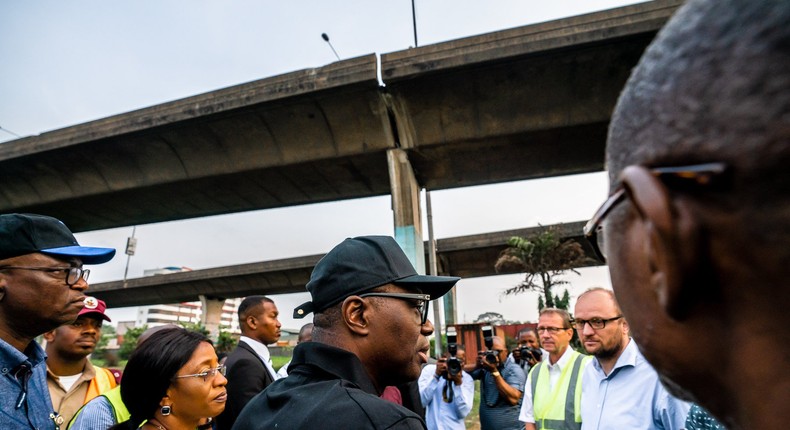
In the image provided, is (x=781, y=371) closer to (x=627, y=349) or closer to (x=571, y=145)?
(x=627, y=349)

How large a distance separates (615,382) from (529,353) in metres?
3.34

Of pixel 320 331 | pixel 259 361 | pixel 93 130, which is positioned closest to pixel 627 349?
pixel 320 331

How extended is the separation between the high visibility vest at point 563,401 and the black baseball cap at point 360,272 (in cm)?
243

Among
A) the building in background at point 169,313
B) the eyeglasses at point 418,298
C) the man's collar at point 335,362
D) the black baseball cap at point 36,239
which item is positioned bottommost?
the man's collar at point 335,362

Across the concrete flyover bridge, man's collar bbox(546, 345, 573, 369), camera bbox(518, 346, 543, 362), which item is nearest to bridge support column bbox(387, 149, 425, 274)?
the concrete flyover bridge

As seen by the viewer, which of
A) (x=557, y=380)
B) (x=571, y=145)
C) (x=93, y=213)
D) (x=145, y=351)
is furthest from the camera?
(x=93, y=213)

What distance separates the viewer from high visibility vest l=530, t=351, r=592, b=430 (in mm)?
3588

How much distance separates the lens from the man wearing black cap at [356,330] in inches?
56.9

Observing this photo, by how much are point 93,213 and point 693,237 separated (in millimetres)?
14048

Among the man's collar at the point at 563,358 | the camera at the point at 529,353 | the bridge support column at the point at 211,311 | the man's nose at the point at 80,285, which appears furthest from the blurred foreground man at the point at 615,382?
the bridge support column at the point at 211,311

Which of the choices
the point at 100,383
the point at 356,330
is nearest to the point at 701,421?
the point at 356,330

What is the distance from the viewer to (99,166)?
10281 millimetres

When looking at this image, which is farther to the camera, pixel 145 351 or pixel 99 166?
pixel 99 166

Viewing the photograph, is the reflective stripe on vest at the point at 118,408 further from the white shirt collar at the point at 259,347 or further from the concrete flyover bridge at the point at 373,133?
the concrete flyover bridge at the point at 373,133
